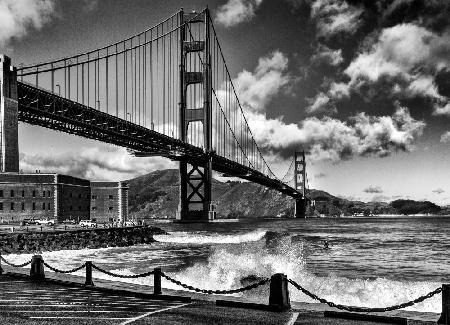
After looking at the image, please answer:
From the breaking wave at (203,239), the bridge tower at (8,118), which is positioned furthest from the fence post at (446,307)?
the breaking wave at (203,239)

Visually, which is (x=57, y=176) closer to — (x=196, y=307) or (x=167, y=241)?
(x=167, y=241)

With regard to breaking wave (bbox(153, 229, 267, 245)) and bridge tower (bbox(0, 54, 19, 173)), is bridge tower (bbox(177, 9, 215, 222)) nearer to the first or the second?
breaking wave (bbox(153, 229, 267, 245))

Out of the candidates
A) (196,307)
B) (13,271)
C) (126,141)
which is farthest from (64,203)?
(196,307)

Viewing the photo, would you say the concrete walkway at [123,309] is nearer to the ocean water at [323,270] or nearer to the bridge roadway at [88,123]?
the ocean water at [323,270]

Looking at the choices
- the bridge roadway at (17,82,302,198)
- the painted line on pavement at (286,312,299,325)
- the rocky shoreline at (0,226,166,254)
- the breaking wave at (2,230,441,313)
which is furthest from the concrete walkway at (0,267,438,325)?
the bridge roadway at (17,82,302,198)

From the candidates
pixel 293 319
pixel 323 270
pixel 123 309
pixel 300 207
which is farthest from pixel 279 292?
pixel 300 207
